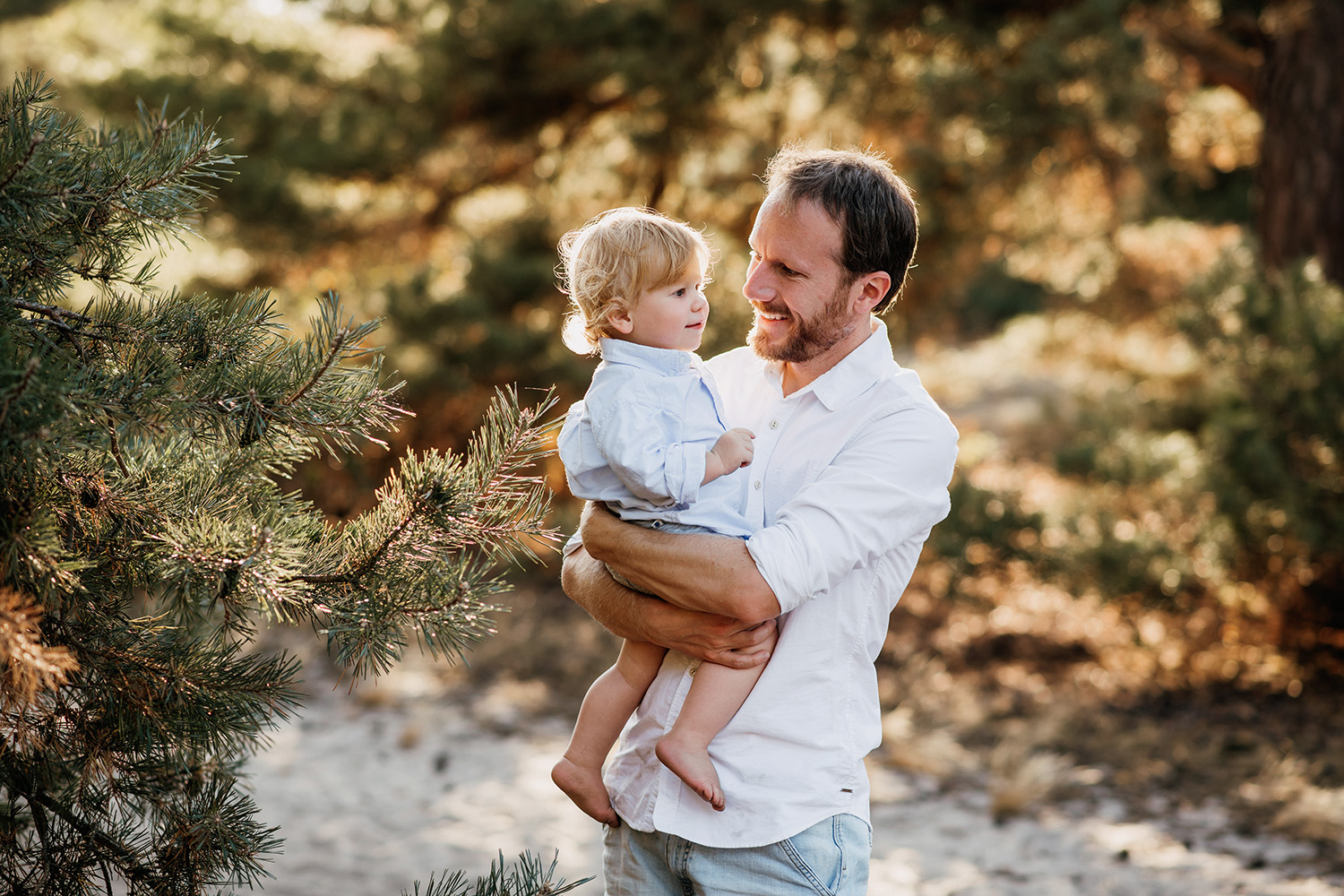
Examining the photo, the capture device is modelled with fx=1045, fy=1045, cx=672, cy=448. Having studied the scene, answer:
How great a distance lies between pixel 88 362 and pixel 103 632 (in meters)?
0.39

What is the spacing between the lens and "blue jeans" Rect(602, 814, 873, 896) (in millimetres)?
1686

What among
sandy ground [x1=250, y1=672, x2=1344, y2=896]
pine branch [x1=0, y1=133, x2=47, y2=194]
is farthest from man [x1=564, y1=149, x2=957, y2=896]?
sandy ground [x1=250, y1=672, x2=1344, y2=896]

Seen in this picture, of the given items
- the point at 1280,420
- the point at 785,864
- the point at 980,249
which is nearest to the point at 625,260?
the point at 785,864

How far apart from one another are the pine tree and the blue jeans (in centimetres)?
28

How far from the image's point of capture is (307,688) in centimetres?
588

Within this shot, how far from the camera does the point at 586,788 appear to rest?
1.89 metres

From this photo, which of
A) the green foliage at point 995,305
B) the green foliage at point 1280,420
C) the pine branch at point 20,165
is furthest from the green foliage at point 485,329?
the green foliage at point 995,305

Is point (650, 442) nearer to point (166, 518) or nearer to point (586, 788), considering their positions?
point (586, 788)

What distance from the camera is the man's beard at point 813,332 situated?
6.21 feet

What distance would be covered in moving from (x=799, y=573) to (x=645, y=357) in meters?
0.50

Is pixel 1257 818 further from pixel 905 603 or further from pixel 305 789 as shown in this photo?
pixel 305 789

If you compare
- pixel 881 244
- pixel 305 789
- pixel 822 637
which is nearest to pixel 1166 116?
pixel 881 244

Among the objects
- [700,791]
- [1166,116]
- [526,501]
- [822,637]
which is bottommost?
[700,791]

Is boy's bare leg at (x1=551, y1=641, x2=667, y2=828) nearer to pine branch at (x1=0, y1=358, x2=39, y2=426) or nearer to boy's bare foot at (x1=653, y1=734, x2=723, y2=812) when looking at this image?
boy's bare foot at (x1=653, y1=734, x2=723, y2=812)
